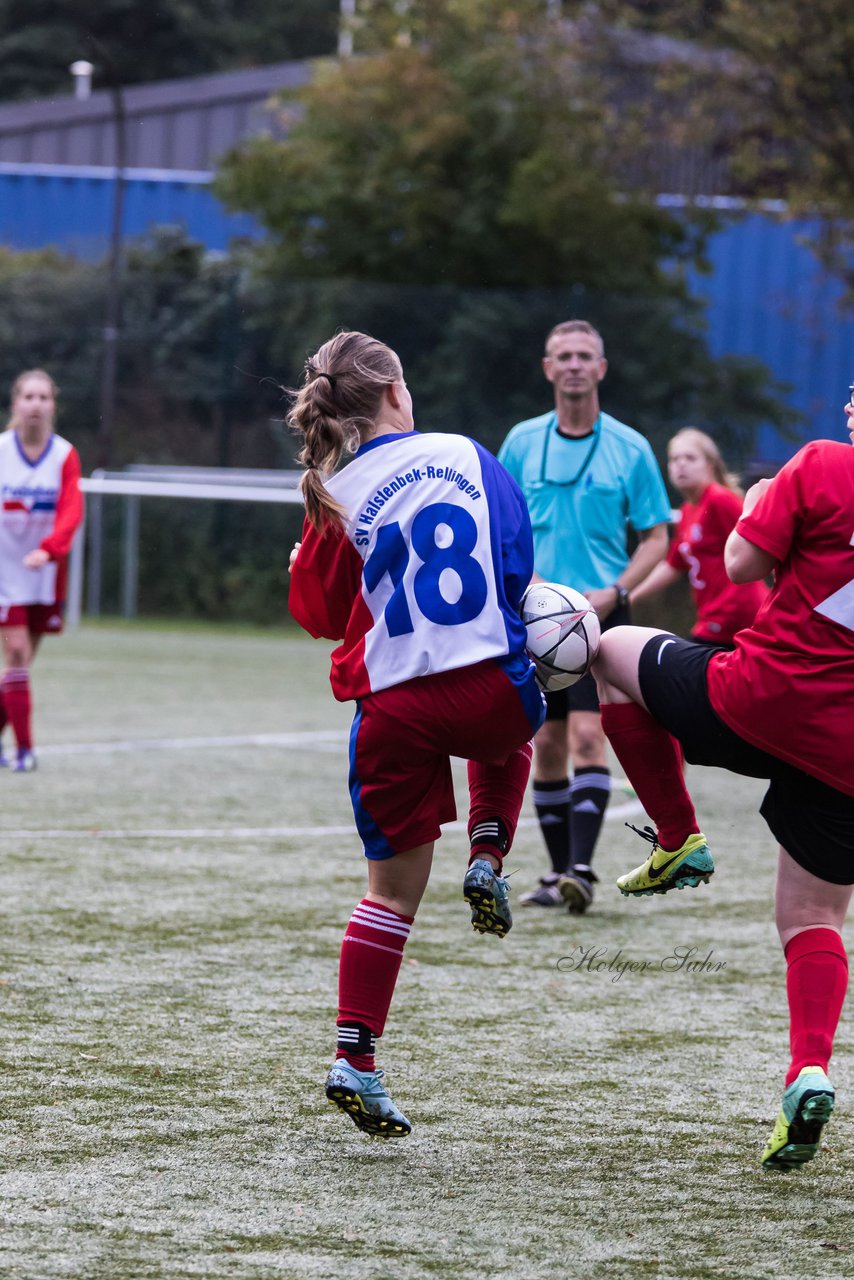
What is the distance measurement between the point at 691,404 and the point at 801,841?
16193 millimetres

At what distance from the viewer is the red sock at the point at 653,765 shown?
13.4 feet

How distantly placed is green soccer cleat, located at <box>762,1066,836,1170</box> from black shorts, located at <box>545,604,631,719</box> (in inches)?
134

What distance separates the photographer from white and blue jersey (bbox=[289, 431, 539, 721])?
3891 millimetres

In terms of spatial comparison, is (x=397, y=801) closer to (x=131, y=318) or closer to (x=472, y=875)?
(x=472, y=875)

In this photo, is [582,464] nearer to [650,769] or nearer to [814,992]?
[650,769]

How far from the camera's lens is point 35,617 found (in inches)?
404

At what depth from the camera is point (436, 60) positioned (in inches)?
874

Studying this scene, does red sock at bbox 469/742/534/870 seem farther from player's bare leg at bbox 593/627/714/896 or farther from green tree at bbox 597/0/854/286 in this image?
green tree at bbox 597/0/854/286

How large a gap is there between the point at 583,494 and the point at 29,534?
14.3 ft

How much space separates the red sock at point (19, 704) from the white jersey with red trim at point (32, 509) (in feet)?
1.63

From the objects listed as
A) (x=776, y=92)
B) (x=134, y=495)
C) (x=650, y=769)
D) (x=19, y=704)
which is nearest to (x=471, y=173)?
(x=776, y=92)

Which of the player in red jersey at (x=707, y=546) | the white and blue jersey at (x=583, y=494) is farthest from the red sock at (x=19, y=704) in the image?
Answer: the white and blue jersey at (x=583, y=494)

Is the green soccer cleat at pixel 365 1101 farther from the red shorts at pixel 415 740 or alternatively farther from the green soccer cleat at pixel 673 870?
the green soccer cleat at pixel 673 870

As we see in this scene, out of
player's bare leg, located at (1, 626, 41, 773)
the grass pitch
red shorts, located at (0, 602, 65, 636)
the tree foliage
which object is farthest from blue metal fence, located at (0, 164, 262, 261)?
the grass pitch
